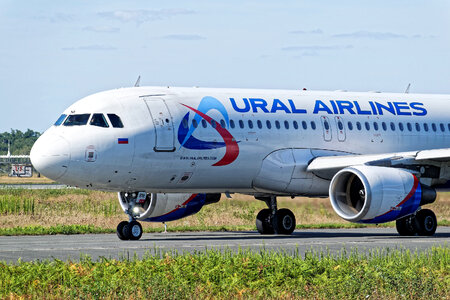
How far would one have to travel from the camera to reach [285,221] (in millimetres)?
32000

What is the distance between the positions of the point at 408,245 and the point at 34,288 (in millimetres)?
11883

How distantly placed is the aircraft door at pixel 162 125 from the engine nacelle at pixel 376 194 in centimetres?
492

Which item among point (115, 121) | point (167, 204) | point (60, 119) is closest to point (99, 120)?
point (115, 121)

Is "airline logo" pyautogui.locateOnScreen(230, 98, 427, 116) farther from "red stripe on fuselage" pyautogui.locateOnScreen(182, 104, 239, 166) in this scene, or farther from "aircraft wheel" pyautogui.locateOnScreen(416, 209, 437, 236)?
"aircraft wheel" pyautogui.locateOnScreen(416, 209, 437, 236)

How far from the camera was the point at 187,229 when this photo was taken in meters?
34.2

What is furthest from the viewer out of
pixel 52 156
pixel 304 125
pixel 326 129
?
pixel 326 129

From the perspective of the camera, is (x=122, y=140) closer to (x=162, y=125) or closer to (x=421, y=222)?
(x=162, y=125)

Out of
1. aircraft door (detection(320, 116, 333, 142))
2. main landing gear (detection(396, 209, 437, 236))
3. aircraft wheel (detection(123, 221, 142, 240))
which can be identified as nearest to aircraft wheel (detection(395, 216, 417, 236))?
main landing gear (detection(396, 209, 437, 236))

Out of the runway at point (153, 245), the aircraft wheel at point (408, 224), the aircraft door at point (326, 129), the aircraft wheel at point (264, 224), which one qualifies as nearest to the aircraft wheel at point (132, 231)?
the runway at point (153, 245)

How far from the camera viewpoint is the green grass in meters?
13.9

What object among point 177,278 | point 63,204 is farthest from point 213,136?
point 63,204

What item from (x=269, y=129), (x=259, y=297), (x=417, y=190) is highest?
(x=269, y=129)

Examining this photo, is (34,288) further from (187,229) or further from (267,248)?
(187,229)

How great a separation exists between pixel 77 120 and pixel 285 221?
8715 mm
